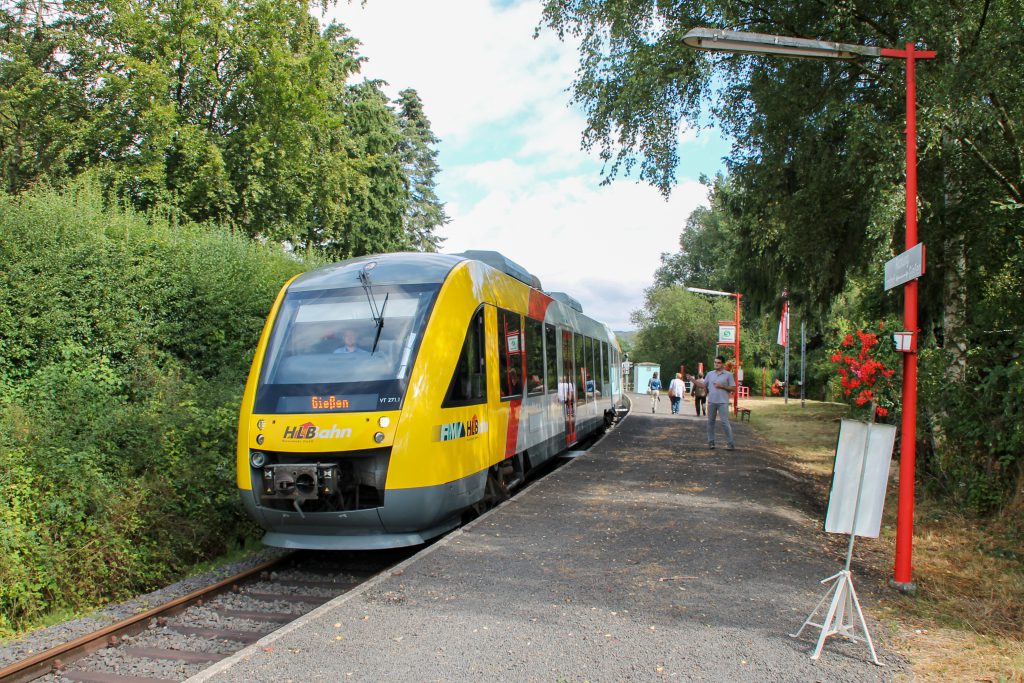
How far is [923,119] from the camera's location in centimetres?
927

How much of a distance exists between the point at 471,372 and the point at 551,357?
4272mm

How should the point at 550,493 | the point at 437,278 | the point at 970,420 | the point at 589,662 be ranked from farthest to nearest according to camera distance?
the point at 550,493 → the point at 970,420 → the point at 437,278 → the point at 589,662

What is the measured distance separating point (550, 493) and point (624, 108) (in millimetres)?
6842

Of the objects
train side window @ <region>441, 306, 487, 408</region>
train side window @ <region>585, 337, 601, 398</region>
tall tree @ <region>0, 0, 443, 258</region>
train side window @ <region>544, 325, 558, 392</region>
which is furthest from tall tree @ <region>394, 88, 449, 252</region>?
train side window @ <region>441, 306, 487, 408</region>

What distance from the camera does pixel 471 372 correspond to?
803 centimetres

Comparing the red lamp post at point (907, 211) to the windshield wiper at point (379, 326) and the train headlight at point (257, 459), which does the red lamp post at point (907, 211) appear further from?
the train headlight at point (257, 459)

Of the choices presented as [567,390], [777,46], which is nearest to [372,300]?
[777,46]

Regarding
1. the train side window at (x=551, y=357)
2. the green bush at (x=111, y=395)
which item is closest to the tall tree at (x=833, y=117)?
the train side window at (x=551, y=357)

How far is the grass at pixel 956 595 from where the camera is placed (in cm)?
481

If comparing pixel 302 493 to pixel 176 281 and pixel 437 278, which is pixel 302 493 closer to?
pixel 437 278

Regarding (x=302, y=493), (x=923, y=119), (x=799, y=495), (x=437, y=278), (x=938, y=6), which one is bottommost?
(x=799, y=495)

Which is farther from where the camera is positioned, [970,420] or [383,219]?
[383,219]

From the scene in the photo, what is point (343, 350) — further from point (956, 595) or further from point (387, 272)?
point (956, 595)

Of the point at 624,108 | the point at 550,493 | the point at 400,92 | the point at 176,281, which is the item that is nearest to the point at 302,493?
the point at 550,493
